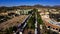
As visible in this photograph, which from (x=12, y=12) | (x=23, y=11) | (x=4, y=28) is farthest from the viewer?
(x=23, y=11)

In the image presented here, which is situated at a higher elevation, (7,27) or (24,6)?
(24,6)

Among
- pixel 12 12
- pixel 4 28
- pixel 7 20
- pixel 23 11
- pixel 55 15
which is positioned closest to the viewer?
pixel 4 28

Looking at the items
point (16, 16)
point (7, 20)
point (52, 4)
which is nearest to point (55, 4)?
point (52, 4)

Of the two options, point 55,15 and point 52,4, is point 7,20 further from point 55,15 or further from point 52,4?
point 55,15

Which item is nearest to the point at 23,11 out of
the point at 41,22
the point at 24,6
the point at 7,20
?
the point at 24,6

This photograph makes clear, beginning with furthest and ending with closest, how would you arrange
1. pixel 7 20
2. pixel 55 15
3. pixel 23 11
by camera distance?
1. pixel 55 15
2. pixel 23 11
3. pixel 7 20

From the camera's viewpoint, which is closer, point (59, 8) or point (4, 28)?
point (4, 28)

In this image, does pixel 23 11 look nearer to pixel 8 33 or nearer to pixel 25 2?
pixel 25 2

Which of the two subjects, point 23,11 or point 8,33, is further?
point 23,11

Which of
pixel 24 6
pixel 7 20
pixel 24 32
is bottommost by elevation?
pixel 24 32
